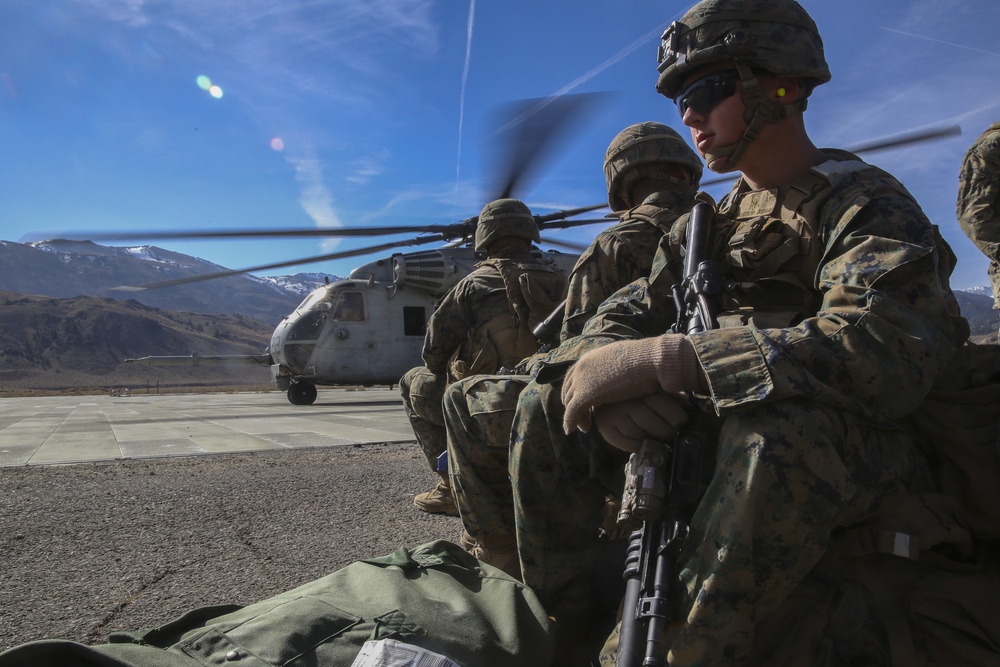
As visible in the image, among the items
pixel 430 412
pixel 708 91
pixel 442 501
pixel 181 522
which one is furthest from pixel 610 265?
pixel 181 522

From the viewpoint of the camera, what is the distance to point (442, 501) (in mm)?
3805

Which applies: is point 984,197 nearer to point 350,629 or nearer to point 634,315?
point 634,315

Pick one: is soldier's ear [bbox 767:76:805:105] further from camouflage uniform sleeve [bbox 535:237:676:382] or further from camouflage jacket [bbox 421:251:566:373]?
camouflage jacket [bbox 421:251:566:373]

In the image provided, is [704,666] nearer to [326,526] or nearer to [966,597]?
[966,597]

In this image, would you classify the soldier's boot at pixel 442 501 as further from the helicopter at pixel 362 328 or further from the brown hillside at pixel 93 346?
the brown hillside at pixel 93 346

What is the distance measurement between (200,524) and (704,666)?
3.02 metres

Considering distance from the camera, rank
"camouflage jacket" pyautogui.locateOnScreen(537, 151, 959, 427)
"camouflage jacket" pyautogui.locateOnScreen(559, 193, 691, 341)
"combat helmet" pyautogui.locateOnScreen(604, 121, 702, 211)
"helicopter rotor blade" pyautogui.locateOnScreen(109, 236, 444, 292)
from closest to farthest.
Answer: "camouflage jacket" pyautogui.locateOnScreen(537, 151, 959, 427) < "camouflage jacket" pyautogui.locateOnScreen(559, 193, 691, 341) < "combat helmet" pyautogui.locateOnScreen(604, 121, 702, 211) < "helicopter rotor blade" pyautogui.locateOnScreen(109, 236, 444, 292)

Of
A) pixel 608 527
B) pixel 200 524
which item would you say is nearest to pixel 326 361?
pixel 200 524

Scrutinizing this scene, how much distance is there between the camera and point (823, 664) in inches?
54.1

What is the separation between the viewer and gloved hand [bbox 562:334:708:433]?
1428 millimetres

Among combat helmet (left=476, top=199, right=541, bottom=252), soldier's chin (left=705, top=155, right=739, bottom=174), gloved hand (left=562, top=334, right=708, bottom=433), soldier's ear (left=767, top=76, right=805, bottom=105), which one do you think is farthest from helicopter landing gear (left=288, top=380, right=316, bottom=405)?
gloved hand (left=562, top=334, right=708, bottom=433)

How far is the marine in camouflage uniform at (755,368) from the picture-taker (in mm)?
1311

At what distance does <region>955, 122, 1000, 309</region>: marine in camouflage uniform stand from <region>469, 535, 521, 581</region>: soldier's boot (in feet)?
12.1

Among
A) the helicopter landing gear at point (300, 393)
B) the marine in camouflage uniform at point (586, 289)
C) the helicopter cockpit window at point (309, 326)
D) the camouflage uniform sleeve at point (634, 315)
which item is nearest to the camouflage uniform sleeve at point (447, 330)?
the marine in camouflage uniform at point (586, 289)
